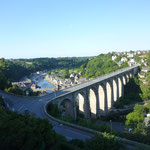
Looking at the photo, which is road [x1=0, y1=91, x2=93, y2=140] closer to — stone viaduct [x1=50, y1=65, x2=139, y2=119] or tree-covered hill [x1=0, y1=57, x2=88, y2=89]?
stone viaduct [x1=50, y1=65, x2=139, y2=119]

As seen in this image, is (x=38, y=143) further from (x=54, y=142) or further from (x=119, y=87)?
(x=119, y=87)

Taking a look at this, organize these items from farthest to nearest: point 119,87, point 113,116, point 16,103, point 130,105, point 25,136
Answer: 1. point 119,87
2. point 130,105
3. point 113,116
4. point 16,103
5. point 25,136

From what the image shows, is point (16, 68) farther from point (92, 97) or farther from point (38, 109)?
point (38, 109)

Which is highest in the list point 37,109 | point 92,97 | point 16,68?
point 16,68

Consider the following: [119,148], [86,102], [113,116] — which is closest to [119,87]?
[113,116]

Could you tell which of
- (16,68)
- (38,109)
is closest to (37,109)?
(38,109)

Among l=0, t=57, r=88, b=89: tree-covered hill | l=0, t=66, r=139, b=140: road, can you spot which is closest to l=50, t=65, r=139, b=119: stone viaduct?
l=0, t=66, r=139, b=140: road

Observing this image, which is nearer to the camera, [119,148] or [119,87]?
[119,148]

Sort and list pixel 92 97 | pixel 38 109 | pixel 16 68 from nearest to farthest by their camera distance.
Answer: pixel 38 109 → pixel 92 97 → pixel 16 68
